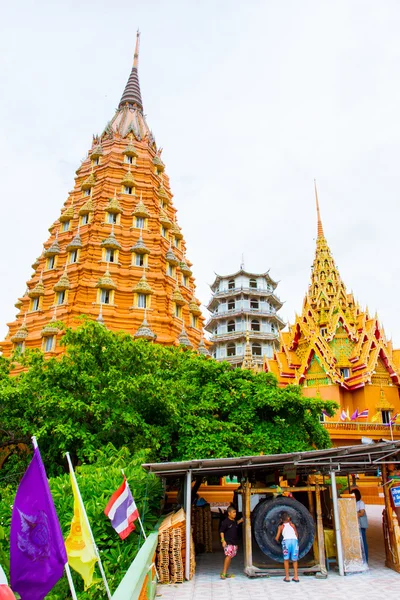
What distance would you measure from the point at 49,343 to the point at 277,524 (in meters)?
16.5

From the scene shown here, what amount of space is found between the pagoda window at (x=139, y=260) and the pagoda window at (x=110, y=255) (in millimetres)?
1097

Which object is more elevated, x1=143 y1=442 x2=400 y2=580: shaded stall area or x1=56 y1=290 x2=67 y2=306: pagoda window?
x1=56 y1=290 x2=67 y2=306: pagoda window

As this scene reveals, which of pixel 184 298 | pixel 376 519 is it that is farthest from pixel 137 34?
pixel 376 519

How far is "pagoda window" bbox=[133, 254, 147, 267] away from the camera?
84.6ft

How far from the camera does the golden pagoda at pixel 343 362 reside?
28.0 meters

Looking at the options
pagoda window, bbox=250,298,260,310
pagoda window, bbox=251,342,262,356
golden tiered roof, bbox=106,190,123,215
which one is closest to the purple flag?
golden tiered roof, bbox=106,190,123,215

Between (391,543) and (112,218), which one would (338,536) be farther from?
(112,218)

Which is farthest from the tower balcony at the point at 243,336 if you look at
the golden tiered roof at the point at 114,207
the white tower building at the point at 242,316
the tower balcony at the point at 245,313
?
the golden tiered roof at the point at 114,207

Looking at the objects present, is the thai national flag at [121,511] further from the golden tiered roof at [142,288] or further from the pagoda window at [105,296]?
the pagoda window at [105,296]

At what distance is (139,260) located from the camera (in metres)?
26.0

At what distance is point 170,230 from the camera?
2980 centimetres

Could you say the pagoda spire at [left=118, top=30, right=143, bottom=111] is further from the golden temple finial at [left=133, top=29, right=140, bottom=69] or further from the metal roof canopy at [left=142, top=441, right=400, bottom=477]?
the metal roof canopy at [left=142, top=441, right=400, bottom=477]

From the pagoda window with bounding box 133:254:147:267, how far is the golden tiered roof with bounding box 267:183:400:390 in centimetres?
1341

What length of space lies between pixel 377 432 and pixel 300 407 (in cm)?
1343
